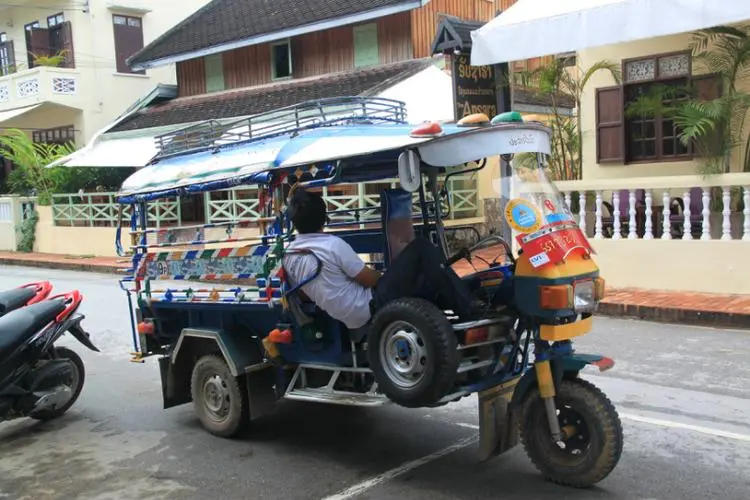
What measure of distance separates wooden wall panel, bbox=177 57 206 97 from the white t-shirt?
62.3 feet

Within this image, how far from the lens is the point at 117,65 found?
982 inches

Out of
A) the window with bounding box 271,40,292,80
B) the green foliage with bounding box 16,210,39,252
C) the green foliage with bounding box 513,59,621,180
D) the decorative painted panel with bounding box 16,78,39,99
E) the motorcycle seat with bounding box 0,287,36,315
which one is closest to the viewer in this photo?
the motorcycle seat with bounding box 0,287,36,315

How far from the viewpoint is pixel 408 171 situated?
12.5 feet

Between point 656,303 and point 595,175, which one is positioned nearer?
point 656,303

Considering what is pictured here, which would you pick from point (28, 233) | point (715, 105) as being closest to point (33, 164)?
point (28, 233)

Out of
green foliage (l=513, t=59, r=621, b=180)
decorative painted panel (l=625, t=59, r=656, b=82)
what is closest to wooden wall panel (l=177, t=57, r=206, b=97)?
green foliage (l=513, t=59, r=621, b=180)

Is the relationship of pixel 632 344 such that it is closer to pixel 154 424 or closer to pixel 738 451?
pixel 738 451

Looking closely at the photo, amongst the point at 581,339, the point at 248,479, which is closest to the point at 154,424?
the point at 248,479

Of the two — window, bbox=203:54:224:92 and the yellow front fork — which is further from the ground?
window, bbox=203:54:224:92

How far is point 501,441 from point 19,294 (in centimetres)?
410

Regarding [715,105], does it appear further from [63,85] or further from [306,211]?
[63,85]

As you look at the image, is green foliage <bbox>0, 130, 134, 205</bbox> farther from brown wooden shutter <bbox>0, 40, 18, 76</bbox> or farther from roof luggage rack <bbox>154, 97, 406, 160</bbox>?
roof luggage rack <bbox>154, 97, 406, 160</bbox>

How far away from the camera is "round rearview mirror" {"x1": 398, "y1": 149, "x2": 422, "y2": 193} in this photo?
12.4 ft

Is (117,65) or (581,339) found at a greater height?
(117,65)
